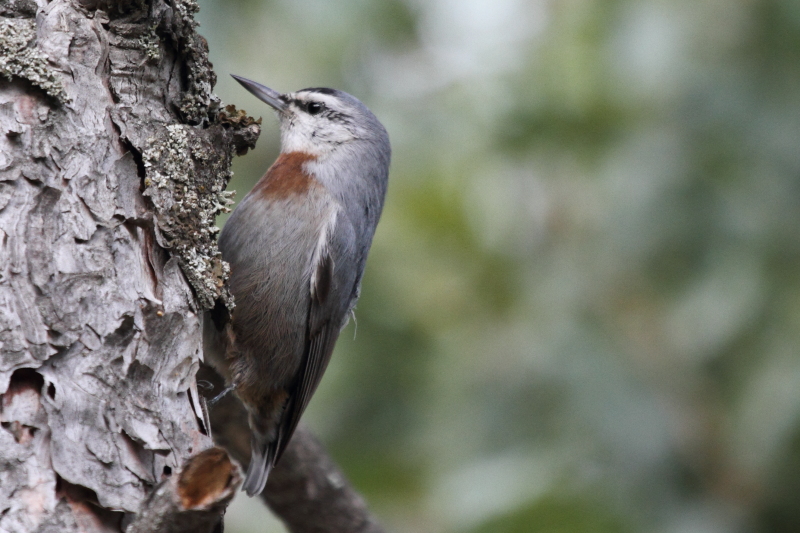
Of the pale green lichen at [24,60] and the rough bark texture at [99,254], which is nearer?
the rough bark texture at [99,254]

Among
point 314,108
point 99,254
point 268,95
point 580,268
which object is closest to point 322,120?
point 314,108

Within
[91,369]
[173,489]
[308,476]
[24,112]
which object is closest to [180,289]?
[91,369]

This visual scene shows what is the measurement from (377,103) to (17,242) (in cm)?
352

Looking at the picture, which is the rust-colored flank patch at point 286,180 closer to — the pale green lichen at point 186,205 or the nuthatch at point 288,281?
the nuthatch at point 288,281

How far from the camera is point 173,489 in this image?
161cm

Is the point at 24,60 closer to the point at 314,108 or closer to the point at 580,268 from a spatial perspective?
the point at 314,108

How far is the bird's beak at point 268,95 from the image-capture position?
3.75m

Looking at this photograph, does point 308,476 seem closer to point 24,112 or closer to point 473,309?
point 473,309

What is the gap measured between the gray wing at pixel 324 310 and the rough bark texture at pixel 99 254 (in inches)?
35.4

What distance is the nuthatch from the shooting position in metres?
3.37

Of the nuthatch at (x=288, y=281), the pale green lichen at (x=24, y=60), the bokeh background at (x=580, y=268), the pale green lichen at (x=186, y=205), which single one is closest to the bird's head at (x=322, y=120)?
the nuthatch at (x=288, y=281)

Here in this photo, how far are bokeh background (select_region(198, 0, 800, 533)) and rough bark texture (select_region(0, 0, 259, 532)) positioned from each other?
1549mm

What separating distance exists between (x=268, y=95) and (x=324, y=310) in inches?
43.3

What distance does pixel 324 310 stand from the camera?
11.5ft
